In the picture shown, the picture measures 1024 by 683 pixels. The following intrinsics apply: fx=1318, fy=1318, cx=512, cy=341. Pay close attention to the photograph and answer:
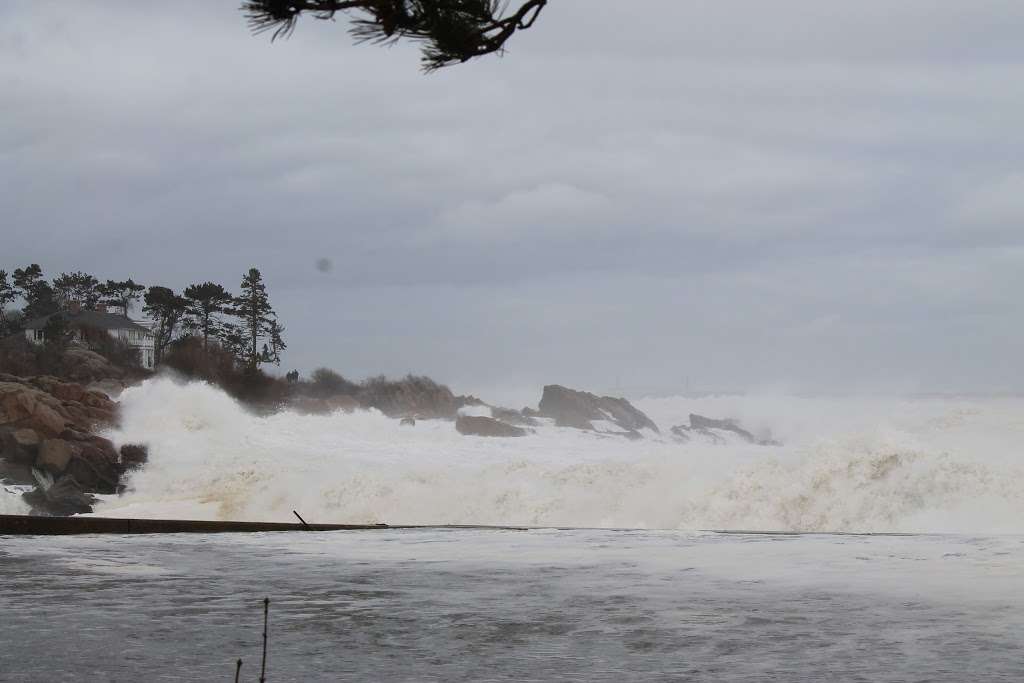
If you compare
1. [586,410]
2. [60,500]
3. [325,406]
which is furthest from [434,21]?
[586,410]

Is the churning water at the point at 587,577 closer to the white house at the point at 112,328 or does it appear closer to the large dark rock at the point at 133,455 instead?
the large dark rock at the point at 133,455

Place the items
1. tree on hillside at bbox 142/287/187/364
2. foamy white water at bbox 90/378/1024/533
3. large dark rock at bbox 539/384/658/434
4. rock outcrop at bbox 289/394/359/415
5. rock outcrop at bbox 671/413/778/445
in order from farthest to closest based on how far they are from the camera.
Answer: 1. tree on hillside at bbox 142/287/187/364
2. large dark rock at bbox 539/384/658/434
3. rock outcrop at bbox 671/413/778/445
4. rock outcrop at bbox 289/394/359/415
5. foamy white water at bbox 90/378/1024/533

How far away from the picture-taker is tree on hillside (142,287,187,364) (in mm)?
93375

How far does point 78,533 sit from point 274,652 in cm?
899

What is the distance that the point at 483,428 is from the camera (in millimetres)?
54875

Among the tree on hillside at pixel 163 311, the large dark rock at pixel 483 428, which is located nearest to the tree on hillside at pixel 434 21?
the large dark rock at pixel 483 428

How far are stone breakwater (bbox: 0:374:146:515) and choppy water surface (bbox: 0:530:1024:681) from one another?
51.8 ft

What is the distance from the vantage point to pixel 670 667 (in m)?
6.98

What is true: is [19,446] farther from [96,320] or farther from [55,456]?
[96,320]

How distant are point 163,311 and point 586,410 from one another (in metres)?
35.9

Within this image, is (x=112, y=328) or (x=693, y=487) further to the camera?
(x=112, y=328)

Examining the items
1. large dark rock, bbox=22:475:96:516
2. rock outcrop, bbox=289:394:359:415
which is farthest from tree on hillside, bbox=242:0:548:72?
rock outcrop, bbox=289:394:359:415

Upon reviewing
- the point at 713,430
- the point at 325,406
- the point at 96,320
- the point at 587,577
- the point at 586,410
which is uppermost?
the point at 96,320

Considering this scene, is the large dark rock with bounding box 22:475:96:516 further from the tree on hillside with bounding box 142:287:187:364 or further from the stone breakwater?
the tree on hillside with bounding box 142:287:187:364
